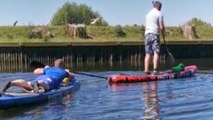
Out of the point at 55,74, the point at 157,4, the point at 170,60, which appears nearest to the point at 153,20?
the point at 157,4

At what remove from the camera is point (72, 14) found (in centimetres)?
8712

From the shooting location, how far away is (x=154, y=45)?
17.0m

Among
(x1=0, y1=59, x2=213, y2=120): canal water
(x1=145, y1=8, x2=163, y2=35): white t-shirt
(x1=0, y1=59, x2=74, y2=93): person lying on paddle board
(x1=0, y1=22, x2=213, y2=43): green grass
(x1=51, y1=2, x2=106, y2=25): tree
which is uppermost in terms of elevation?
(x1=51, y1=2, x2=106, y2=25): tree

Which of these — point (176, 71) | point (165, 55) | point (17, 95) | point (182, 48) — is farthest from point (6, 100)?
point (182, 48)

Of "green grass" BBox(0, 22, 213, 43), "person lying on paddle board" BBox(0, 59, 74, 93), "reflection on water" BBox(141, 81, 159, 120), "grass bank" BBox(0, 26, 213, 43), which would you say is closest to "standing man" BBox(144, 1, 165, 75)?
"reflection on water" BBox(141, 81, 159, 120)

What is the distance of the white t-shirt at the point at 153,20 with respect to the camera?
16766mm

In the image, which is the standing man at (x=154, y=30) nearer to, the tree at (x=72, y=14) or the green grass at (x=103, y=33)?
the green grass at (x=103, y=33)

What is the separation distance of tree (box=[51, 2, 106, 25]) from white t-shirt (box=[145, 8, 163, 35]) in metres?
63.6

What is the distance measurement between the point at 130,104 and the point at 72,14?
75962 mm

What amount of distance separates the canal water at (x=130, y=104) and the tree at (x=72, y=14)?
6584cm

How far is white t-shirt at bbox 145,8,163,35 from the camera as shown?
55.0ft

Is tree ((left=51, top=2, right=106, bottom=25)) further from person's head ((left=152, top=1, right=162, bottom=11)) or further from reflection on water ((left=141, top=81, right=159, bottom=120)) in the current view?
reflection on water ((left=141, top=81, right=159, bottom=120))

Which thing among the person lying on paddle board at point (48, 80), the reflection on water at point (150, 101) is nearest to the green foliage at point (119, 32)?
the reflection on water at point (150, 101)

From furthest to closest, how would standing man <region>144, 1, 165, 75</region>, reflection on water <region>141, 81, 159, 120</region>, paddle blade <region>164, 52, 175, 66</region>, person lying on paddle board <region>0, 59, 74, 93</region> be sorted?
1. paddle blade <region>164, 52, 175, 66</region>
2. standing man <region>144, 1, 165, 75</region>
3. person lying on paddle board <region>0, 59, 74, 93</region>
4. reflection on water <region>141, 81, 159, 120</region>
